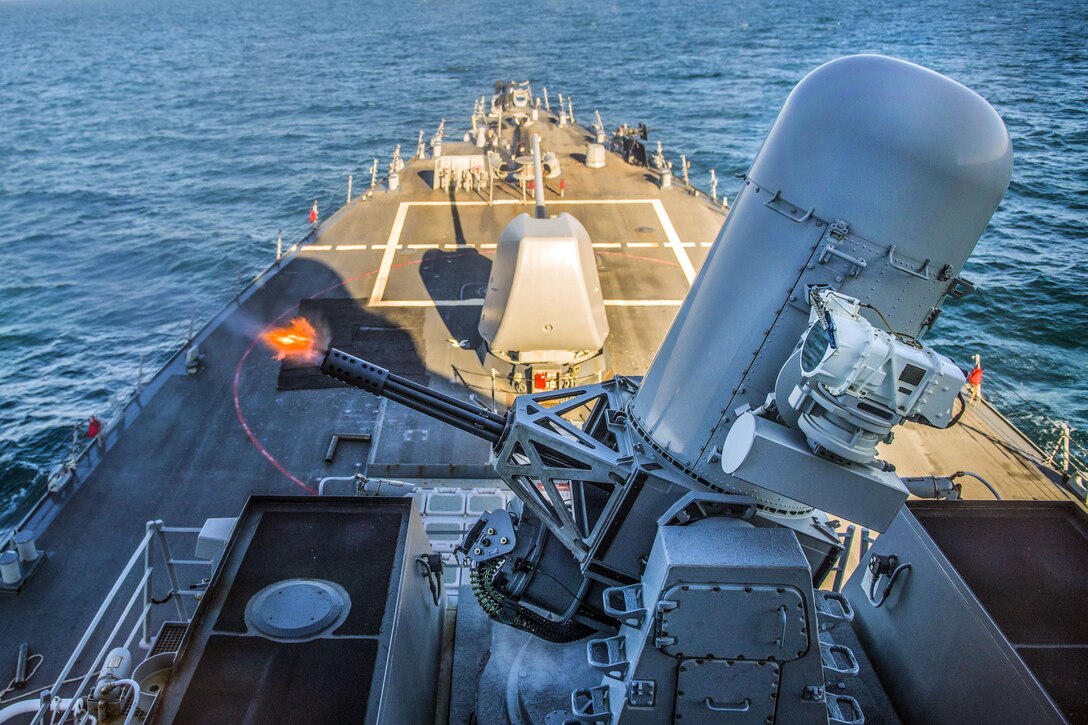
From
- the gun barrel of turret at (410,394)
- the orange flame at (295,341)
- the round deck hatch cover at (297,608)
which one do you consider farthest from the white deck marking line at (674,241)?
the round deck hatch cover at (297,608)

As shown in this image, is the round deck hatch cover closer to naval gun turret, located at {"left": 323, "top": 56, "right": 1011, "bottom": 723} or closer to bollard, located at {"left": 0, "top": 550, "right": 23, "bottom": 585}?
naval gun turret, located at {"left": 323, "top": 56, "right": 1011, "bottom": 723}

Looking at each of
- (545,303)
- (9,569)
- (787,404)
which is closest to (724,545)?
(787,404)

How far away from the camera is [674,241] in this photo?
76.4 ft

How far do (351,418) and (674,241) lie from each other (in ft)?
39.3

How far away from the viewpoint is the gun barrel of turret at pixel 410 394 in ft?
22.0

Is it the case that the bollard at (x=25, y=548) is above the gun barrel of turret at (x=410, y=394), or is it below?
below

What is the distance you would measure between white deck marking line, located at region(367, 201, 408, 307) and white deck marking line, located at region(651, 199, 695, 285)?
7941mm

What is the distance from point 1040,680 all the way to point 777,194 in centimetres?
386

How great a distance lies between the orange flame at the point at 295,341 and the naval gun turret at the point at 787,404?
11381 mm

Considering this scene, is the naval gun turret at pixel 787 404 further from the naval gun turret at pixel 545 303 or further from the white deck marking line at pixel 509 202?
the white deck marking line at pixel 509 202

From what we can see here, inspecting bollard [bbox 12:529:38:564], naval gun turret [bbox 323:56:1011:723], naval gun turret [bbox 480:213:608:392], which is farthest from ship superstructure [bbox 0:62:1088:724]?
naval gun turret [bbox 480:213:608:392]

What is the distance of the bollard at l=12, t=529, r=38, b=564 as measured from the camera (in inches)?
456

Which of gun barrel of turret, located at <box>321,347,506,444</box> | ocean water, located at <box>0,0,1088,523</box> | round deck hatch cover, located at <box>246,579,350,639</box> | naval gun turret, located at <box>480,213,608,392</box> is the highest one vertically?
gun barrel of turret, located at <box>321,347,506,444</box>

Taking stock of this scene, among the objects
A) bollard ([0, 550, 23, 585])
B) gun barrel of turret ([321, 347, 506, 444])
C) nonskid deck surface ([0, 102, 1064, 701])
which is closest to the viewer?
gun barrel of turret ([321, 347, 506, 444])
